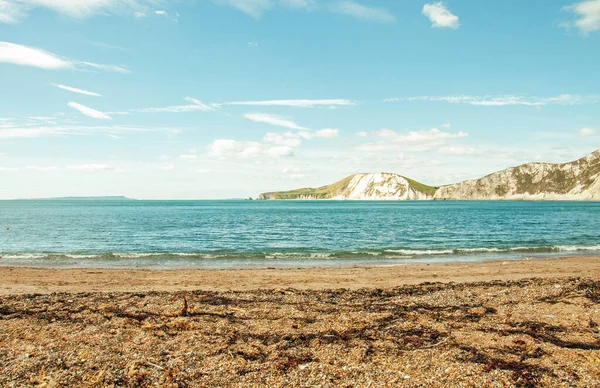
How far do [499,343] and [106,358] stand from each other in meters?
9.34

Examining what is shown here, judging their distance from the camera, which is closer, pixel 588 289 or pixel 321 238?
pixel 588 289

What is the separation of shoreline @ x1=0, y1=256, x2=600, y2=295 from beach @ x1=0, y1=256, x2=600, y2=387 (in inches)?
95.8

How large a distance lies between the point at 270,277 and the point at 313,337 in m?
12.0

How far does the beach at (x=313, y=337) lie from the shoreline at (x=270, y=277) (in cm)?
243

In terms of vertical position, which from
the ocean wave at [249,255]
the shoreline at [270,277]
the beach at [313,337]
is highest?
the beach at [313,337]

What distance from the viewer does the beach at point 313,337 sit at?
792cm

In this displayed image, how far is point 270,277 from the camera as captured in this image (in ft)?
71.8

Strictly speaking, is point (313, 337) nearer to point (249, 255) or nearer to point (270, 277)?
point (270, 277)

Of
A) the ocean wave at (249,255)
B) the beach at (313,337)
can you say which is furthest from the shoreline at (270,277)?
the ocean wave at (249,255)

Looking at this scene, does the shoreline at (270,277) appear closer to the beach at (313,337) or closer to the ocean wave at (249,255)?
the beach at (313,337)

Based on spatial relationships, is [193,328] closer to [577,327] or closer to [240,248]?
[577,327]

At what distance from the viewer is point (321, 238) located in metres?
46.4

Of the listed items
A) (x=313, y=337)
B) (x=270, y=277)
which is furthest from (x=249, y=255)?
(x=313, y=337)

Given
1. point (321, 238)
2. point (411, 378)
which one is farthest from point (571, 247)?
point (411, 378)
